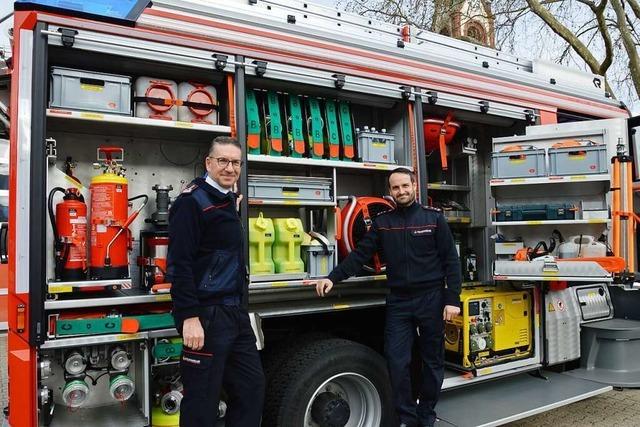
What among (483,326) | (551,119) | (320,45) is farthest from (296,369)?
(551,119)

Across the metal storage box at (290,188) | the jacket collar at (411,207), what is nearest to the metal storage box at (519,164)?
the jacket collar at (411,207)

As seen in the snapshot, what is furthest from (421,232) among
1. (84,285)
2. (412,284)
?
(84,285)

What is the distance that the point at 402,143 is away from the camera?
4129mm

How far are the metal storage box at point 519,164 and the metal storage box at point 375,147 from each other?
1.12 m

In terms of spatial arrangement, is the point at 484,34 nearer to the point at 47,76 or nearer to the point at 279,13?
the point at 279,13

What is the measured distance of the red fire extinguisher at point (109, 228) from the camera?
9.68 ft

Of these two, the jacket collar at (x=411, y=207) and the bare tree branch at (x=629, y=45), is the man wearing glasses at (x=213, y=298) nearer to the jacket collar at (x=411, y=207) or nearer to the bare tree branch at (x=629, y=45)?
the jacket collar at (x=411, y=207)

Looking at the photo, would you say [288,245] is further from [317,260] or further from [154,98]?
[154,98]

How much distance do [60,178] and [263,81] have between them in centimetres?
139

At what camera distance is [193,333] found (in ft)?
8.35

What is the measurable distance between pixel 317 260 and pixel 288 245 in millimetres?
240

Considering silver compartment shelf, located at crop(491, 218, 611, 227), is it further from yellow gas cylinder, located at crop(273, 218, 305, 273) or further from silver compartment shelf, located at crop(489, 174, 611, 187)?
yellow gas cylinder, located at crop(273, 218, 305, 273)

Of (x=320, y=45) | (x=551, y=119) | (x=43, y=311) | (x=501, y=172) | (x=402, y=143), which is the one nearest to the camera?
(x=43, y=311)

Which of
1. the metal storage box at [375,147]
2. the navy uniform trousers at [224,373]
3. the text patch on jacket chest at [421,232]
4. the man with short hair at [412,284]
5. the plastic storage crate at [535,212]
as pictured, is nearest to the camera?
the navy uniform trousers at [224,373]
